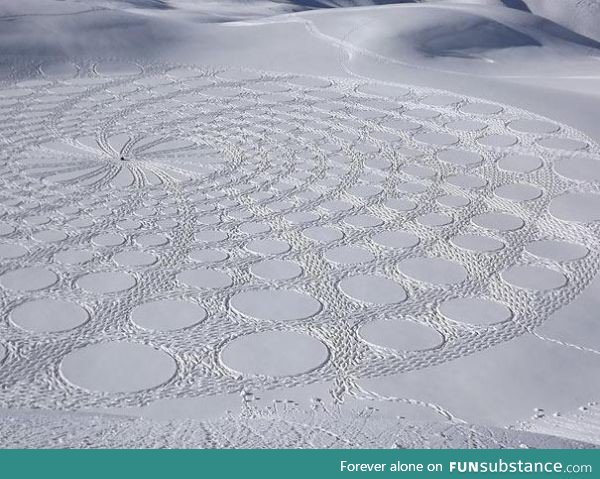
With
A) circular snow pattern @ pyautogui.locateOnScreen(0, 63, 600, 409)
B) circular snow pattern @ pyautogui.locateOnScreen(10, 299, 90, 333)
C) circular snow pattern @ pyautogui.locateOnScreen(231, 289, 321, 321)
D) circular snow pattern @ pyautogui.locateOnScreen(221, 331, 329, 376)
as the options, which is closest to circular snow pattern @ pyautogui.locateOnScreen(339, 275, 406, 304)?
circular snow pattern @ pyautogui.locateOnScreen(0, 63, 600, 409)

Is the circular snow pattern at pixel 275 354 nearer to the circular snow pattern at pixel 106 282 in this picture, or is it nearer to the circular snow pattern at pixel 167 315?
the circular snow pattern at pixel 167 315

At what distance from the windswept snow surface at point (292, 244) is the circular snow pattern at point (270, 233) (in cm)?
2

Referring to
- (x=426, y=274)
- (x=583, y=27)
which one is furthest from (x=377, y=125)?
(x=583, y=27)

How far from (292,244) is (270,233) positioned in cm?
27

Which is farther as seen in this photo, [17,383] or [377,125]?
[377,125]

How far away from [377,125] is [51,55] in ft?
15.6

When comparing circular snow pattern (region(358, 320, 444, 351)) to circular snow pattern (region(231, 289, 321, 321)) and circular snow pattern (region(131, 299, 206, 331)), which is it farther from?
circular snow pattern (region(131, 299, 206, 331))

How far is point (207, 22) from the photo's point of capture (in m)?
14.3

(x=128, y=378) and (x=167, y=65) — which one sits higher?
(x=167, y=65)

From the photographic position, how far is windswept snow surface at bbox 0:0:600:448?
14.8 ft

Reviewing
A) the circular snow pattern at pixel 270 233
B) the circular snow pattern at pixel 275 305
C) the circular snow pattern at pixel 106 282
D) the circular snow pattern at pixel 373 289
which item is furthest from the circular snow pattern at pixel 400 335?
the circular snow pattern at pixel 106 282

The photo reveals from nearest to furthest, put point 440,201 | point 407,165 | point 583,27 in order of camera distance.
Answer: point 440,201
point 407,165
point 583,27

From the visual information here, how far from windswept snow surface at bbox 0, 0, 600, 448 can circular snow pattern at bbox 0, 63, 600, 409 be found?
0.02 m

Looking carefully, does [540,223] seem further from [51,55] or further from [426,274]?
[51,55]
